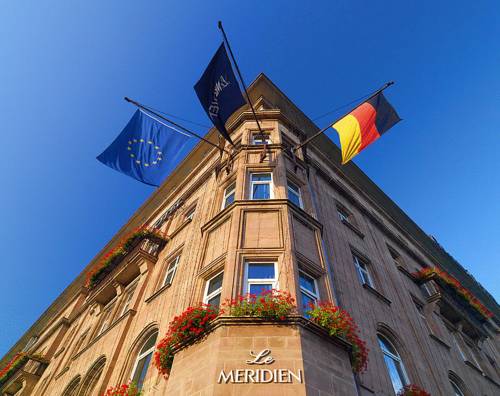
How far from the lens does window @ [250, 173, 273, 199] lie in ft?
41.4

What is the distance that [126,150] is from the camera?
13.6 m

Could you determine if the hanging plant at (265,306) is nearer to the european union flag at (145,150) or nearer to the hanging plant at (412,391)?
the hanging plant at (412,391)

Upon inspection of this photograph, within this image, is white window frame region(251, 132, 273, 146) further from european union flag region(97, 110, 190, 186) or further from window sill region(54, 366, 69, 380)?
window sill region(54, 366, 69, 380)

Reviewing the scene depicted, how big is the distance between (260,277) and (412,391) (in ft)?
18.9

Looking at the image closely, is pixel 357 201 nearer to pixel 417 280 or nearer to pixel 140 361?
pixel 417 280

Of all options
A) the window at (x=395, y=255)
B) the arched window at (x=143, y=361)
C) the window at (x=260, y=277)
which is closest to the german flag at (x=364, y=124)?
the window at (x=260, y=277)

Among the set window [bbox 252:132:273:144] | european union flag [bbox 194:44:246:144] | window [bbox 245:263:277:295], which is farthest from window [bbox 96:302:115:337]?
european union flag [bbox 194:44:246:144]

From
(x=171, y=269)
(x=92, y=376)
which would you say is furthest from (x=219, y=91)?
(x=92, y=376)

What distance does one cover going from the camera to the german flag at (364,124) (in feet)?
40.5

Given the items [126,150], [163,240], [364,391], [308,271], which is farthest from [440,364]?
[126,150]

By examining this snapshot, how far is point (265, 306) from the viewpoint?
7.47 metres

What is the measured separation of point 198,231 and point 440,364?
36.7 feet

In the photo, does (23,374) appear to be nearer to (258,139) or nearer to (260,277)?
(260,277)

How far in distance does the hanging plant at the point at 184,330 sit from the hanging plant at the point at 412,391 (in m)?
6.45
